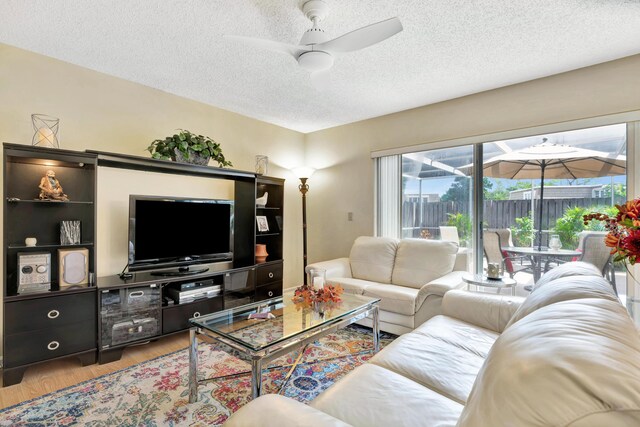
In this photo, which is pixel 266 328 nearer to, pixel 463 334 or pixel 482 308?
pixel 463 334

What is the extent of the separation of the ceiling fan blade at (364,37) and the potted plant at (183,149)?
171cm

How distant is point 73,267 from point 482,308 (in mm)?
Result: 3117

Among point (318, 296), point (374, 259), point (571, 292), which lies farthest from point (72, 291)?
point (571, 292)

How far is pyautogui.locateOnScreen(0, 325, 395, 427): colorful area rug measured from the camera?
180cm

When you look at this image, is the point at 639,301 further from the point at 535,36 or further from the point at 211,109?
the point at 211,109

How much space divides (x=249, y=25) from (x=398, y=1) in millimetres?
1005

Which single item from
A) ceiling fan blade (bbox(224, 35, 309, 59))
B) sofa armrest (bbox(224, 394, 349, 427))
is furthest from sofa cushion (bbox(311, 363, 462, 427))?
ceiling fan blade (bbox(224, 35, 309, 59))

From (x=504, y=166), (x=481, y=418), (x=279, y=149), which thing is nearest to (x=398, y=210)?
(x=504, y=166)

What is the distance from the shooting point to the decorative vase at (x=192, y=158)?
299 centimetres

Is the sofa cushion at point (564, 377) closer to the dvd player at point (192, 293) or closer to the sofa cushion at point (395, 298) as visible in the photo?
the sofa cushion at point (395, 298)

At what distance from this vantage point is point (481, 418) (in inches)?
27.2

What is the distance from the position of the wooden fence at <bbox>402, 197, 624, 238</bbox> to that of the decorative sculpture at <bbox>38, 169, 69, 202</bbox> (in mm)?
3534

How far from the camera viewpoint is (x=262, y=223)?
4004 millimetres

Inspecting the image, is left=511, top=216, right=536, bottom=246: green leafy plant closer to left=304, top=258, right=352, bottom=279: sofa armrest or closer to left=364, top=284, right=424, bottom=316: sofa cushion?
left=364, top=284, right=424, bottom=316: sofa cushion
